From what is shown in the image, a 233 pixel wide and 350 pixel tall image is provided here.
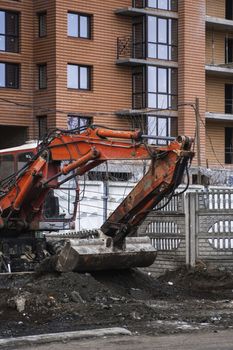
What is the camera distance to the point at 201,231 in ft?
56.9

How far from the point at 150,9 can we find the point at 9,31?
875 centimetres

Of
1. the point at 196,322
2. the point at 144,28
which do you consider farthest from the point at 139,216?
the point at 144,28

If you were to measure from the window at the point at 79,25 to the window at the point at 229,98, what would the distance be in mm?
12141

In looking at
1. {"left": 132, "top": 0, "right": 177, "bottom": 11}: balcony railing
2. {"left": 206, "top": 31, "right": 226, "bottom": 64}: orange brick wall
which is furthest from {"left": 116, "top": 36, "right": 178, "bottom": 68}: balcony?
{"left": 206, "top": 31, "right": 226, "bottom": 64}: orange brick wall

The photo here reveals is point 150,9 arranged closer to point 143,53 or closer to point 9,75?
point 143,53

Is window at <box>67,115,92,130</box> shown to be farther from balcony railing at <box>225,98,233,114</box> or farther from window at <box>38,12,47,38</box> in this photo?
balcony railing at <box>225,98,233,114</box>

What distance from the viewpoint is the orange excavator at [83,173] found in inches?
532

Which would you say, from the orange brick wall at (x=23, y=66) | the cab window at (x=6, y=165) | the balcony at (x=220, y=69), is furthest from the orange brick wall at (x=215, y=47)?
the cab window at (x=6, y=165)

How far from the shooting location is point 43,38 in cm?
4178

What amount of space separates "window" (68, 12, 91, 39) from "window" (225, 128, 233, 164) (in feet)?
42.3

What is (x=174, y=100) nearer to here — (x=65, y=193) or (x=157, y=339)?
(x=65, y=193)

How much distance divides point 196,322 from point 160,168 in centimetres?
317

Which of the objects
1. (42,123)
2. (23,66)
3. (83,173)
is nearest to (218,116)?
(42,123)

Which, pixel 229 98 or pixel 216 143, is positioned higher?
pixel 229 98
